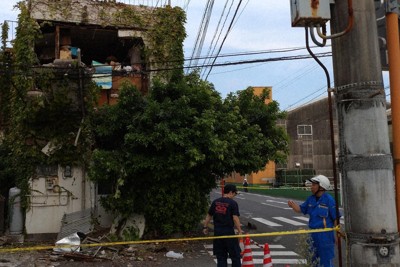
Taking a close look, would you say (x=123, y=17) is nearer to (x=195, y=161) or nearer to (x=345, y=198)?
(x=195, y=161)

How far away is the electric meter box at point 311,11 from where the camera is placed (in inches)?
116

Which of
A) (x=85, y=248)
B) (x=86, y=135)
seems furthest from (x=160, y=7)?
(x=85, y=248)

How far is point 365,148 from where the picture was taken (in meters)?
2.86

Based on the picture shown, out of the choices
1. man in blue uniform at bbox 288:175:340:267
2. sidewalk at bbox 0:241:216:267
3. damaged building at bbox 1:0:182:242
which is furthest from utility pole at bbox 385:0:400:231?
damaged building at bbox 1:0:182:242

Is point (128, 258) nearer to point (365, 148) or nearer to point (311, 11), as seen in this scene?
point (365, 148)

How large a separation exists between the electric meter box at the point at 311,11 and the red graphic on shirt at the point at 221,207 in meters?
4.62

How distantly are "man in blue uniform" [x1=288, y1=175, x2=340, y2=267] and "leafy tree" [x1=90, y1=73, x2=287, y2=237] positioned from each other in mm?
4677

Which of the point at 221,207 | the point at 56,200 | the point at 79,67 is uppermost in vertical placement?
the point at 79,67

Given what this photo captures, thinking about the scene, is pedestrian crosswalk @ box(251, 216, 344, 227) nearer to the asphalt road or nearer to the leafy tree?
the asphalt road

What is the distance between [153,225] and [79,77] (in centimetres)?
512

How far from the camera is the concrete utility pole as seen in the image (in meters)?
2.82

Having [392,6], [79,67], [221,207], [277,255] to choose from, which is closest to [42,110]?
[79,67]

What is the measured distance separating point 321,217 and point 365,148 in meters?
3.43

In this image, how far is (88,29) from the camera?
14.5 meters
